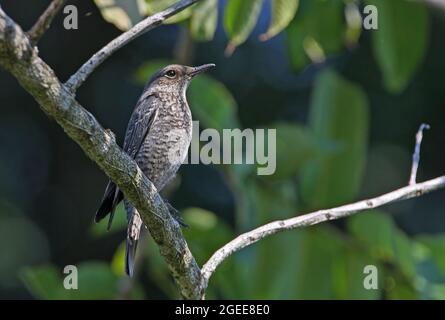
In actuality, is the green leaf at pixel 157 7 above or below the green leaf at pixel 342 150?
above

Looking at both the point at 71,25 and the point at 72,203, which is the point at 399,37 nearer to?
the point at 71,25

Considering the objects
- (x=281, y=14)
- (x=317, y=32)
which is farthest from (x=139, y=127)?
(x=317, y=32)

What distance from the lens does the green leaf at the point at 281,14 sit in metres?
4.58

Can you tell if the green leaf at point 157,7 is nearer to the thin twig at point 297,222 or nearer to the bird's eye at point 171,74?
the bird's eye at point 171,74

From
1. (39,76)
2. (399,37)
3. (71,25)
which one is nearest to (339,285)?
(399,37)

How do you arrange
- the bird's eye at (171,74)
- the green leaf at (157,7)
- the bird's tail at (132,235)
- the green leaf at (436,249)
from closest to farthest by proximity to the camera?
1. the bird's tail at (132,235)
2. the green leaf at (157,7)
3. the green leaf at (436,249)
4. the bird's eye at (171,74)

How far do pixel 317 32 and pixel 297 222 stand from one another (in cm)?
220

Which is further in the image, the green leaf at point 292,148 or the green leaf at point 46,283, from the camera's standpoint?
the green leaf at point 46,283

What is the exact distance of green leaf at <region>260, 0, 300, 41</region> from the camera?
15.0 ft

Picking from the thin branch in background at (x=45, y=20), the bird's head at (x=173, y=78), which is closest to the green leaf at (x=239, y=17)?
the bird's head at (x=173, y=78)

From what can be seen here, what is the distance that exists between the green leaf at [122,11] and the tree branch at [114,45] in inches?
51.1

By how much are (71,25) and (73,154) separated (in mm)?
5996

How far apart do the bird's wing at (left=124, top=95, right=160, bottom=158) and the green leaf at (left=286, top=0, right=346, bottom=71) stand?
1125 millimetres

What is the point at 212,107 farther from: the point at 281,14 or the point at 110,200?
the point at 110,200
